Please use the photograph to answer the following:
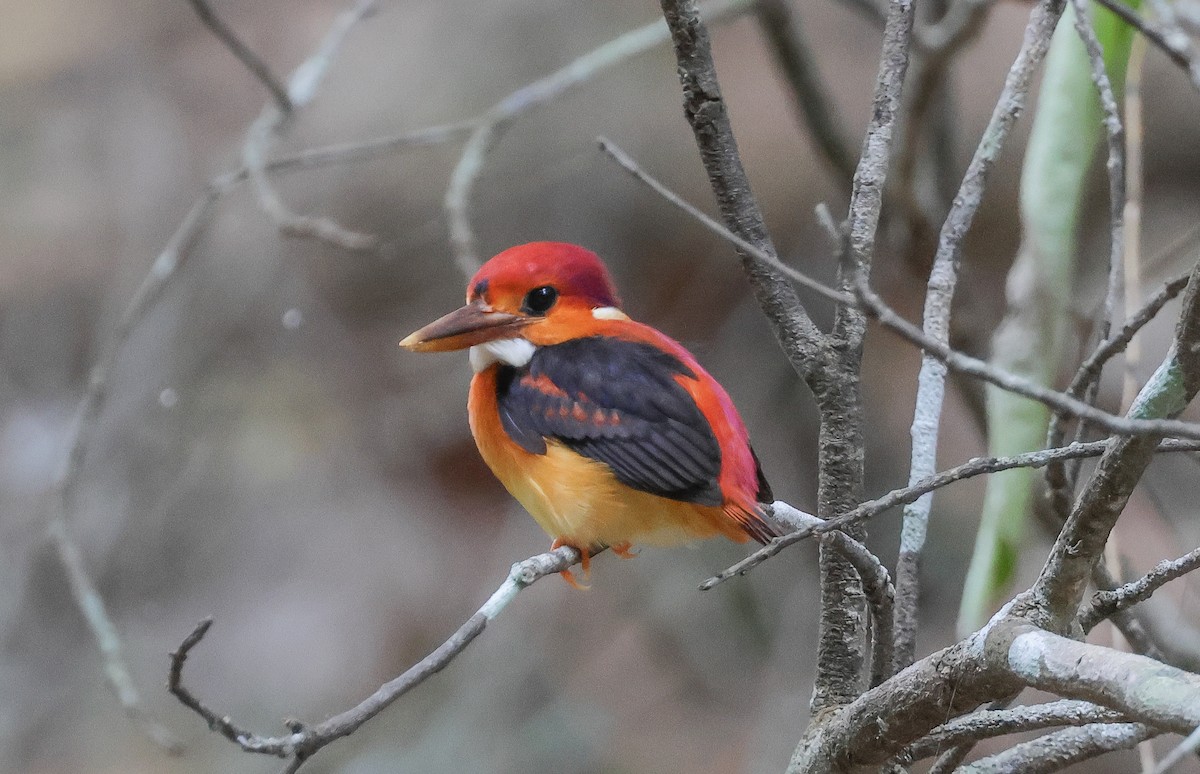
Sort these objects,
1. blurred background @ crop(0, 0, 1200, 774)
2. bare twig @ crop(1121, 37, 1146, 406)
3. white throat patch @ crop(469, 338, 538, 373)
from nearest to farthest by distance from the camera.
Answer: white throat patch @ crop(469, 338, 538, 373), bare twig @ crop(1121, 37, 1146, 406), blurred background @ crop(0, 0, 1200, 774)

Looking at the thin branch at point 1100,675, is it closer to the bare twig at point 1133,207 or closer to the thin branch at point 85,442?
the bare twig at point 1133,207

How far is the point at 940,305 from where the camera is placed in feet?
4.07

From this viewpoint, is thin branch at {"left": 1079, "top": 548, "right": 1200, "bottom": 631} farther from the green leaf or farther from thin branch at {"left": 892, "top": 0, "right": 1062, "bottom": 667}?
the green leaf

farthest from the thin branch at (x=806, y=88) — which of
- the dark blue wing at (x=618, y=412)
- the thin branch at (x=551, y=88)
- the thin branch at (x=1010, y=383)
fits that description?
the thin branch at (x=1010, y=383)

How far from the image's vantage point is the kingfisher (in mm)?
1343

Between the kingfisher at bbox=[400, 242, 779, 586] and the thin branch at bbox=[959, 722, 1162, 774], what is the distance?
1.04 feet

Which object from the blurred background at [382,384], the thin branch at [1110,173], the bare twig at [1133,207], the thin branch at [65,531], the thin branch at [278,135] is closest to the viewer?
the thin branch at [1110,173]

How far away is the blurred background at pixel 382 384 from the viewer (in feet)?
10.6

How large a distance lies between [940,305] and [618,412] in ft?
1.23

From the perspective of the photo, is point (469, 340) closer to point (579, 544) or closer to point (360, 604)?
point (579, 544)

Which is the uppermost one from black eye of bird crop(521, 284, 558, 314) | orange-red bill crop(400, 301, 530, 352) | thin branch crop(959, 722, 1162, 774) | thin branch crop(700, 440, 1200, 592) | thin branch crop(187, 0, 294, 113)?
thin branch crop(187, 0, 294, 113)

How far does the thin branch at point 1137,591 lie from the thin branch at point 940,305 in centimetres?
21

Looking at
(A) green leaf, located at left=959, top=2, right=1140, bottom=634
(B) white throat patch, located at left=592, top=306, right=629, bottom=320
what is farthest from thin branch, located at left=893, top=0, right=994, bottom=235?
(B) white throat patch, located at left=592, top=306, right=629, bottom=320

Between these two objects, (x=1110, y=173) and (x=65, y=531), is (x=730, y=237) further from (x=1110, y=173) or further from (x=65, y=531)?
(x=65, y=531)
